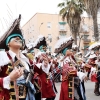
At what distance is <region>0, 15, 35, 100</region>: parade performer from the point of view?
3066 mm

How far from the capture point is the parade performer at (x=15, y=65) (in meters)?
3.07

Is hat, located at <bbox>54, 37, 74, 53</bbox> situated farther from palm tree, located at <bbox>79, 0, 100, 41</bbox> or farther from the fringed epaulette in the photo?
palm tree, located at <bbox>79, 0, 100, 41</bbox>

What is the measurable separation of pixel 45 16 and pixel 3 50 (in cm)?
4103

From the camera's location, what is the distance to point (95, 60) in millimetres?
8398

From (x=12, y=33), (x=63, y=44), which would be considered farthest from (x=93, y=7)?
(x=12, y=33)

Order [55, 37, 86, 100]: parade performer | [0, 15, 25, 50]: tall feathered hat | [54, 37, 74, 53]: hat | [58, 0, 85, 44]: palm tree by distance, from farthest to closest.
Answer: [58, 0, 85, 44]: palm tree
[54, 37, 74, 53]: hat
[55, 37, 86, 100]: parade performer
[0, 15, 25, 50]: tall feathered hat

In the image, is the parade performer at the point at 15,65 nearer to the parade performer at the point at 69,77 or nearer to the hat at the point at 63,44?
the parade performer at the point at 69,77

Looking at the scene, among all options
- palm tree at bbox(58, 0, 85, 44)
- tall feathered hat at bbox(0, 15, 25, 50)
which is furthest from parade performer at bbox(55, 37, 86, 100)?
palm tree at bbox(58, 0, 85, 44)

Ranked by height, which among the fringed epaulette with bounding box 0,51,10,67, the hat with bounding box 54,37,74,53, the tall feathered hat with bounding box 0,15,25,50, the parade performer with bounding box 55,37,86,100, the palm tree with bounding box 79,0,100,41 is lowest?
the parade performer with bounding box 55,37,86,100

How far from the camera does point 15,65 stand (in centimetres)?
314

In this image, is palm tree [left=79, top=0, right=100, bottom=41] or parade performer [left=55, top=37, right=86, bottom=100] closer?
parade performer [left=55, top=37, right=86, bottom=100]

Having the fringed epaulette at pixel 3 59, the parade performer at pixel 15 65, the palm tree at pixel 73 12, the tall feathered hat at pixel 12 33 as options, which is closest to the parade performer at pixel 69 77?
the parade performer at pixel 15 65

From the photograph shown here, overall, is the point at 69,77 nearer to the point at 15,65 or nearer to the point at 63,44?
the point at 63,44

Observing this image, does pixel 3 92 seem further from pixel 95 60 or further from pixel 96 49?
pixel 96 49
